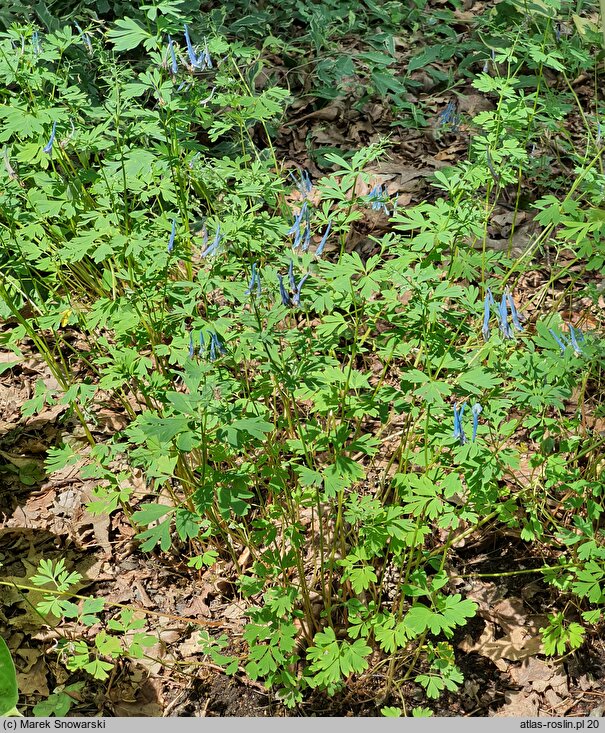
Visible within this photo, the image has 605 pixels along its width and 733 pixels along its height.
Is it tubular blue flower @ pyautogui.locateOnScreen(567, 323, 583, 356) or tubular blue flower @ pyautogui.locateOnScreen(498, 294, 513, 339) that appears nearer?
tubular blue flower @ pyautogui.locateOnScreen(498, 294, 513, 339)

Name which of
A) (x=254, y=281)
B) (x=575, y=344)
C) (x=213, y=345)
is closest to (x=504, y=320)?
(x=575, y=344)

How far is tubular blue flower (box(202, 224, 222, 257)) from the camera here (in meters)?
2.25

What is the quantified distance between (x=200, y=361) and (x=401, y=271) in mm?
642

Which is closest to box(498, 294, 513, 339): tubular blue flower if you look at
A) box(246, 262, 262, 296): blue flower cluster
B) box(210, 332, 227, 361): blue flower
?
box(246, 262, 262, 296): blue flower cluster

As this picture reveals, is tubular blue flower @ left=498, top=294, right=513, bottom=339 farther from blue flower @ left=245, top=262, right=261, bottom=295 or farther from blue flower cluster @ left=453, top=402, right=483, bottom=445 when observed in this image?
blue flower @ left=245, top=262, right=261, bottom=295

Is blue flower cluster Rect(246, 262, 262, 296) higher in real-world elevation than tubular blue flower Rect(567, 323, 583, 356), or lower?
higher

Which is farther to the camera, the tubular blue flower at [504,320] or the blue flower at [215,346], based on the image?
the blue flower at [215,346]

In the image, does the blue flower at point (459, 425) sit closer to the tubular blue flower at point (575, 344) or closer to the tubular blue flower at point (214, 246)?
the tubular blue flower at point (575, 344)

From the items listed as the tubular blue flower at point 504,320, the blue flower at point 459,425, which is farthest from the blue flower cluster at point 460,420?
the tubular blue flower at point 504,320

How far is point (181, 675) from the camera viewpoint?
2.73 meters

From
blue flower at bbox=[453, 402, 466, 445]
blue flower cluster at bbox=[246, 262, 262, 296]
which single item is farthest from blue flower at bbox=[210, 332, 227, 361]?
blue flower at bbox=[453, 402, 466, 445]

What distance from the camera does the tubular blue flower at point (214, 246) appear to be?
225 cm

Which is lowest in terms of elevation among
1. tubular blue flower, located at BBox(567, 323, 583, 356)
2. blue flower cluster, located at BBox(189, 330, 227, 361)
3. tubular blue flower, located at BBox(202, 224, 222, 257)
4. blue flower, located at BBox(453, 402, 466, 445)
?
blue flower, located at BBox(453, 402, 466, 445)

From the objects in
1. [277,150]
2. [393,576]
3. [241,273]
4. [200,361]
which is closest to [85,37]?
[241,273]
